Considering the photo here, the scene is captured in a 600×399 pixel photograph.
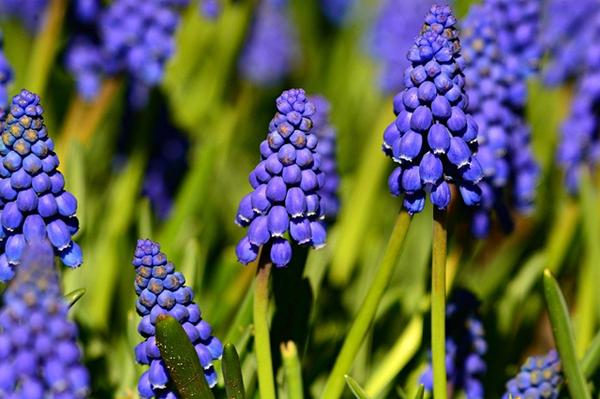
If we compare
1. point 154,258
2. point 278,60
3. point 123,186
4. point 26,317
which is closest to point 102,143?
point 123,186

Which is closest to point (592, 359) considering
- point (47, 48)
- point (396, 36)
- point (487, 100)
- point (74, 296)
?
point (487, 100)

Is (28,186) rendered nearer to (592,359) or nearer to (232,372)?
(232,372)

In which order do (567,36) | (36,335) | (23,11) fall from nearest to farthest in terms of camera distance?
(36,335) < (567,36) < (23,11)

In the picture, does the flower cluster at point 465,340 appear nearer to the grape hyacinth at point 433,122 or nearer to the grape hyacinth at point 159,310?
the grape hyacinth at point 433,122

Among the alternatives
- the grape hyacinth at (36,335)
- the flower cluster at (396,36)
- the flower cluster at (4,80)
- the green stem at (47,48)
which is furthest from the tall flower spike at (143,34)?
the grape hyacinth at (36,335)

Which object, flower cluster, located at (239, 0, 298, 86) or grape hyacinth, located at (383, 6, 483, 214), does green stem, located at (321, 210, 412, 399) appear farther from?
flower cluster, located at (239, 0, 298, 86)

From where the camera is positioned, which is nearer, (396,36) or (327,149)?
(327,149)

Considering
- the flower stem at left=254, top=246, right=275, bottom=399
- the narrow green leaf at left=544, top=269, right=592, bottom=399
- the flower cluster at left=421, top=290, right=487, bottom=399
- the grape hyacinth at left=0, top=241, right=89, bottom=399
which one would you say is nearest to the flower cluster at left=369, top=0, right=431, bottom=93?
the flower cluster at left=421, top=290, right=487, bottom=399

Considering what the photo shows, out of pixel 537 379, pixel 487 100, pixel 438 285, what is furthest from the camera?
pixel 487 100

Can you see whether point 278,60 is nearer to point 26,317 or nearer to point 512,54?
point 512,54
